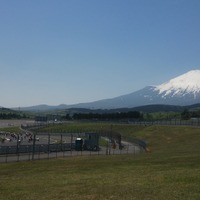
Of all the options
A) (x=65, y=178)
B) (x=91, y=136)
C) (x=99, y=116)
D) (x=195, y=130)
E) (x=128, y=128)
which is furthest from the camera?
(x=99, y=116)

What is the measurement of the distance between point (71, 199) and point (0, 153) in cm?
3658

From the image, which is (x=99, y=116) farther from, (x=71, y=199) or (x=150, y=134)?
(x=71, y=199)

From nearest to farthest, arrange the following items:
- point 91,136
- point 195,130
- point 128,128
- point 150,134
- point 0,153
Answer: point 0,153 → point 91,136 → point 195,130 → point 150,134 → point 128,128

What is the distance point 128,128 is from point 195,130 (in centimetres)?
3031

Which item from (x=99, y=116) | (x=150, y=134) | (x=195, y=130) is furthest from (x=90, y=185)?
(x=99, y=116)

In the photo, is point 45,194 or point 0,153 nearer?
point 45,194

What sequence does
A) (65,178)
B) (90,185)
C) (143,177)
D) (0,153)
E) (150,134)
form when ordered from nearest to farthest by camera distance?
1. (90,185)
2. (143,177)
3. (65,178)
4. (0,153)
5. (150,134)

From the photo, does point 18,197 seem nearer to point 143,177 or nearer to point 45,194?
point 45,194

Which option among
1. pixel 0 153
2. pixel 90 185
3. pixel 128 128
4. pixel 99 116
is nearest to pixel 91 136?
pixel 0 153

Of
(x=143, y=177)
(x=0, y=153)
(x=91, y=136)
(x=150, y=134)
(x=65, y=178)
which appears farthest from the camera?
(x=150, y=134)

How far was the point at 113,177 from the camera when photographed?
1948cm

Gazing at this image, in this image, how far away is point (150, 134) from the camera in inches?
3403

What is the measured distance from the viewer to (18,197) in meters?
15.6

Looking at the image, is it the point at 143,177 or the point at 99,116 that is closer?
the point at 143,177
